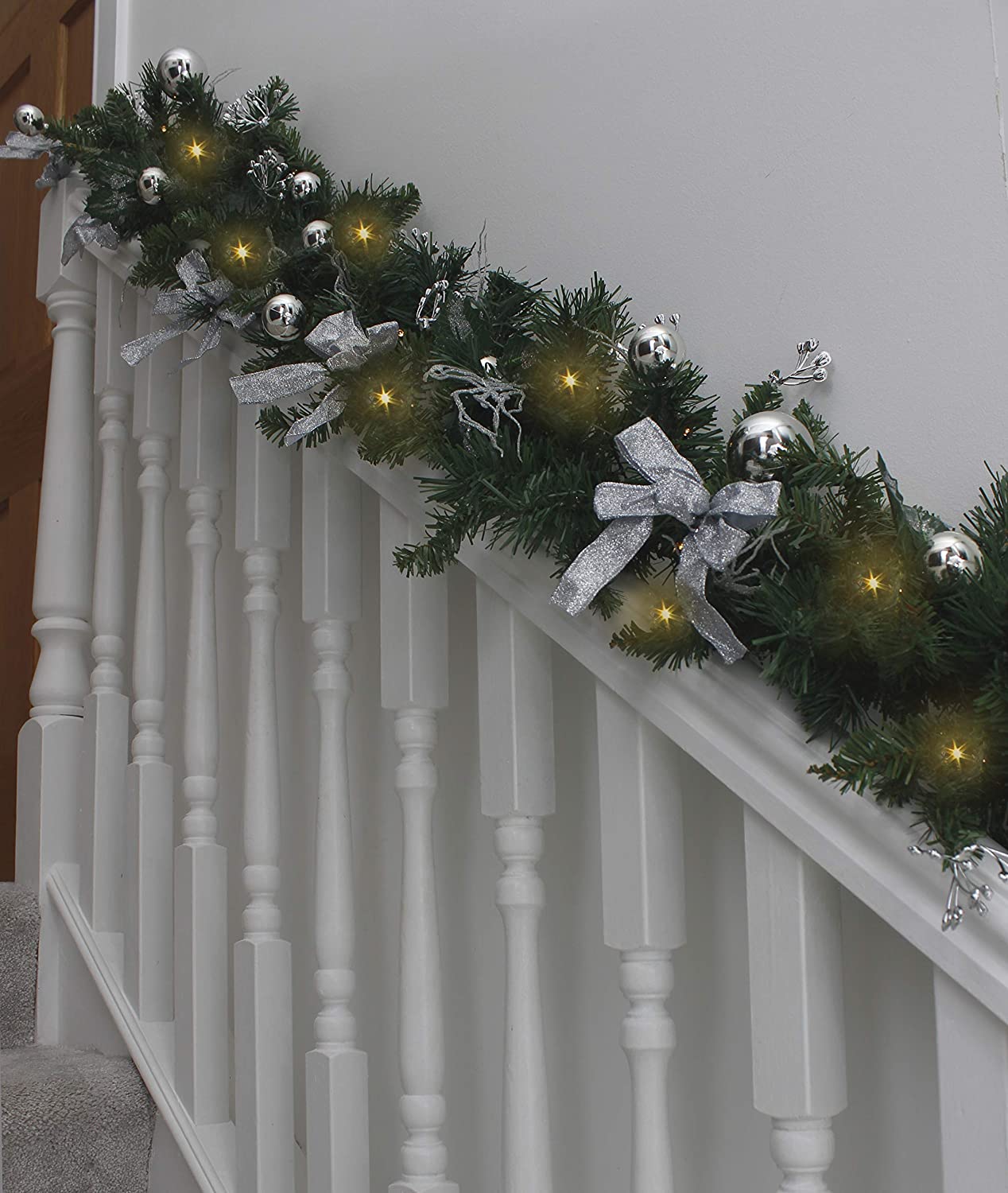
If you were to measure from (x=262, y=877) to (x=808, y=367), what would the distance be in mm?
635

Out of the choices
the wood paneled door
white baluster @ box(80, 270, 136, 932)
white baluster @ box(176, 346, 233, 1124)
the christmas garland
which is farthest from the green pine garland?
the wood paneled door

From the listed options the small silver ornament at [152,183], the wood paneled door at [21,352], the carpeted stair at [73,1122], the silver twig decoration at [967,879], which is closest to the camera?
the silver twig decoration at [967,879]

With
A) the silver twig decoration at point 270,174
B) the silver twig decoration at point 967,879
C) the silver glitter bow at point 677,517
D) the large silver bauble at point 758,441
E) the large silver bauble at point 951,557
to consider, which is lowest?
the silver twig decoration at point 967,879

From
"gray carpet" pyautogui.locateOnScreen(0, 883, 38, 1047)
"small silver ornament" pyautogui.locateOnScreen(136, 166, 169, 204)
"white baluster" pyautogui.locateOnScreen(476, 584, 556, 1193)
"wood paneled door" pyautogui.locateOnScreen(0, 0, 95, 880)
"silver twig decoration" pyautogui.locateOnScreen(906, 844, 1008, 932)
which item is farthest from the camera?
"wood paneled door" pyautogui.locateOnScreen(0, 0, 95, 880)

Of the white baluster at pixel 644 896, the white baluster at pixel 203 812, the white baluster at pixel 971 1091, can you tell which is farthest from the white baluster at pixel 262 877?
the white baluster at pixel 971 1091

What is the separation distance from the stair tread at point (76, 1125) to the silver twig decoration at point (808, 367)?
0.86 metres

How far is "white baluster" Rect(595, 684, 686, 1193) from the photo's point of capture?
0.80m

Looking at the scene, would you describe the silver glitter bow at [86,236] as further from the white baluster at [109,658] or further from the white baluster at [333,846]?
the white baluster at [333,846]

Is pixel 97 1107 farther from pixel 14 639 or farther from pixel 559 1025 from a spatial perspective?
pixel 14 639

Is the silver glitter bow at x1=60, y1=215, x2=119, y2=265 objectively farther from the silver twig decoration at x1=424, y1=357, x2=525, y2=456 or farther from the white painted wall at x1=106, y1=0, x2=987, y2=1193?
the silver twig decoration at x1=424, y1=357, x2=525, y2=456

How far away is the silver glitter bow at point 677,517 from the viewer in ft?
2.39

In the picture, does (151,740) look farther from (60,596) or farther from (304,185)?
(304,185)

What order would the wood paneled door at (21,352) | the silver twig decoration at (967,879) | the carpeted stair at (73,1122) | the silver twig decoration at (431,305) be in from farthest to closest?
the wood paneled door at (21,352)
the carpeted stair at (73,1122)
the silver twig decoration at (431,305)
the silver twig decoration at (967,879)

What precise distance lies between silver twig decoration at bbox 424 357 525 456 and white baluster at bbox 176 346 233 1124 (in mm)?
463
